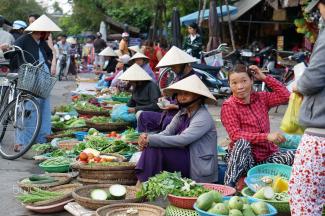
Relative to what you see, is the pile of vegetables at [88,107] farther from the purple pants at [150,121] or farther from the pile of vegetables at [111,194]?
the pile of vegetables at [111,194]

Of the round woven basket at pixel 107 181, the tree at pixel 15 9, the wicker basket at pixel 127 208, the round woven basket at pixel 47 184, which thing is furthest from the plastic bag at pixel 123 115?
the tree at pixel 15 9

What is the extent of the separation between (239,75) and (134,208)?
5.23 ft

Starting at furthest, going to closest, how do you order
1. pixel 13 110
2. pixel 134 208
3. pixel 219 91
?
pixel 219 91
pixel 13 110
pixel 134 208

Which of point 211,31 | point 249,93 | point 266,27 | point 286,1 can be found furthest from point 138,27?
point 249,93

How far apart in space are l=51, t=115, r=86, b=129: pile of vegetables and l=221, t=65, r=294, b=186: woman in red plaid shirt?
411 centimetres

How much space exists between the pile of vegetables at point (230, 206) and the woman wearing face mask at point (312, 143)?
52 cm

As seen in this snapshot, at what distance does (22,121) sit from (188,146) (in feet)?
9.91

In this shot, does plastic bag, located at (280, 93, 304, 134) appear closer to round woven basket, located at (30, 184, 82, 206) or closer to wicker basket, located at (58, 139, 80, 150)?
round woven basket, located at (30, 184, 82, 206)

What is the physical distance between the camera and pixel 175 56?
844 cm

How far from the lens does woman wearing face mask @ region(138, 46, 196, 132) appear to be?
747cm

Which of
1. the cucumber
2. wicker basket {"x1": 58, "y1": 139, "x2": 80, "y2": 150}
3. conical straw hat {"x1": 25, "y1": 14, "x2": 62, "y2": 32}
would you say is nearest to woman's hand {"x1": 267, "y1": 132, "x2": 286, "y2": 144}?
the cucumber

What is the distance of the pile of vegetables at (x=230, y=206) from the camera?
14.7 feet

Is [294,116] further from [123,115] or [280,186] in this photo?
[123,115]

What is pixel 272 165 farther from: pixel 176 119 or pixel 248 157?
pixel 176 119
